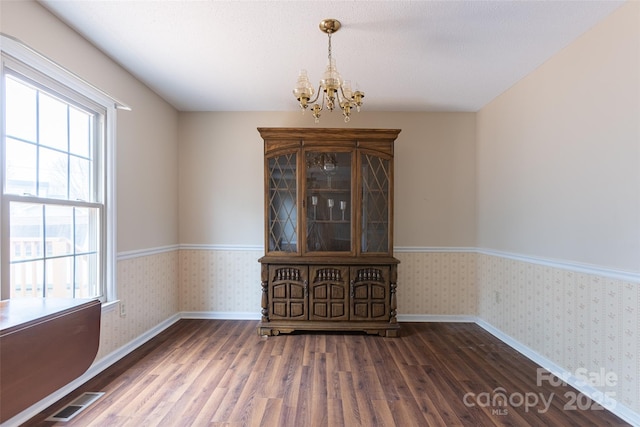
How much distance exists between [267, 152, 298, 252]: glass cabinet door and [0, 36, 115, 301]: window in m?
1.36

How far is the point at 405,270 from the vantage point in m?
3.53

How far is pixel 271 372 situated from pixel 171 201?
2197 mm

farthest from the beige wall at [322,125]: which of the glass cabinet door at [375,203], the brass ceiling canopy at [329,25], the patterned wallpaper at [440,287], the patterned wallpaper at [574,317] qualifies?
the brass ceiling canopy at [329,25]


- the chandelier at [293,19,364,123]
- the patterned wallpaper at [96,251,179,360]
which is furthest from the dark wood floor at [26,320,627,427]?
the chandelier at [293,19,364,123]

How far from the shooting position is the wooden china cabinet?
10.0ft

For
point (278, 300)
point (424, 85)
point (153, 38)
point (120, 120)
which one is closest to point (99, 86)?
point (120, 120)

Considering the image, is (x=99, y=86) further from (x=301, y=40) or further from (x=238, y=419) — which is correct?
(x=238, y=419)

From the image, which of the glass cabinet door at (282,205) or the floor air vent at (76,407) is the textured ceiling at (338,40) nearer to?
the glass cabinet door at (282,205)

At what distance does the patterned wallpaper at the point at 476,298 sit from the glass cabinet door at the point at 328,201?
0.85 metres

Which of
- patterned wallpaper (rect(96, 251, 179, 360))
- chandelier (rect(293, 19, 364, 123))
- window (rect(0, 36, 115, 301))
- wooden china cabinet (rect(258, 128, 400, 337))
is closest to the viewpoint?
window (rect(0, 36, 115, 301))

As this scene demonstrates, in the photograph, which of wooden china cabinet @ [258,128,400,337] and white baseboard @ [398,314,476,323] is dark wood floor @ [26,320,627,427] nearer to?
wooden china cabinet @ [258,128,400,337]

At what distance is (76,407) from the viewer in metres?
1.87

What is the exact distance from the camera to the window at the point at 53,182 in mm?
1724

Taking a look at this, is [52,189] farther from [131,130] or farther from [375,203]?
[375,203]
